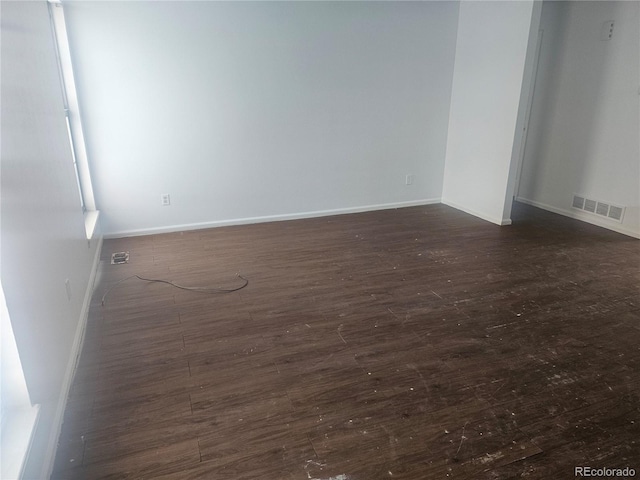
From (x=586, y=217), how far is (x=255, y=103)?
3.88 m

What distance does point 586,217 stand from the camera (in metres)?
4.93

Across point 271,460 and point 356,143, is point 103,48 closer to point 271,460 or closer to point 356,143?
point 356,143

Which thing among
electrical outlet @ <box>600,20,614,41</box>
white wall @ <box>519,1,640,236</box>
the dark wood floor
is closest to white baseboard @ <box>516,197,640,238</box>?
white wall @ <box>519,1,640,236</box>

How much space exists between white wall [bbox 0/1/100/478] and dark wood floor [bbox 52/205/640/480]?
0.66ft

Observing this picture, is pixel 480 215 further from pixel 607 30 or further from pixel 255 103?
pixel 255 103

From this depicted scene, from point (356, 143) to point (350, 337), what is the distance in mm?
3027

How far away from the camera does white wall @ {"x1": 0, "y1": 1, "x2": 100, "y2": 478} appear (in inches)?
66.2

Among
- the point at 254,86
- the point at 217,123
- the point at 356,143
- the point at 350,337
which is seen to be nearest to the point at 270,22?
the point at 254,86

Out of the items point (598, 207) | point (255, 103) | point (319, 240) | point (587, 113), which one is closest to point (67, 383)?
point (319, 240)

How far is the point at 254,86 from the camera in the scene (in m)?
4.54

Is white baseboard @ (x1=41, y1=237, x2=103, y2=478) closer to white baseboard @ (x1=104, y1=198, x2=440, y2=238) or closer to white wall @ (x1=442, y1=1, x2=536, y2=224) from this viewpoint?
white baseboard @ (x1=104, y1=198, x2=440, y2=238)

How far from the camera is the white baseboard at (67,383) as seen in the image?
173 cm

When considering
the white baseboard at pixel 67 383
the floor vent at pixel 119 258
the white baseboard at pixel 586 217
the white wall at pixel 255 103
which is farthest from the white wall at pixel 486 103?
the white baseboard at pixel 67 383

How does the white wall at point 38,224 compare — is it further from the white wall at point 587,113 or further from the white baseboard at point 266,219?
the white wall at point 587,113
